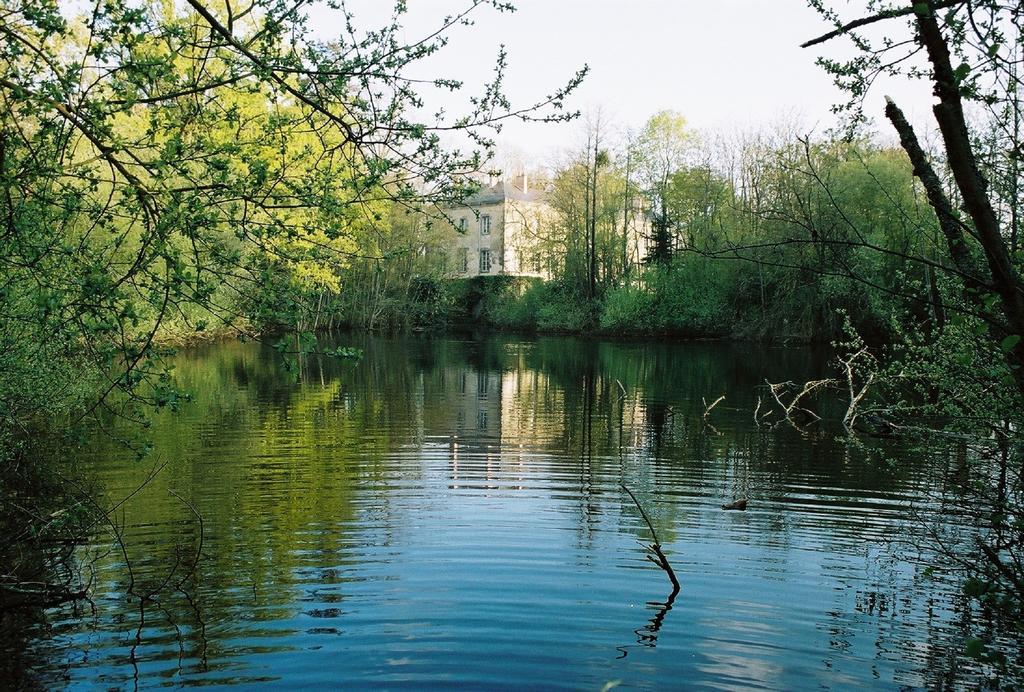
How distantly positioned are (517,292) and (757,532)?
5797 cm

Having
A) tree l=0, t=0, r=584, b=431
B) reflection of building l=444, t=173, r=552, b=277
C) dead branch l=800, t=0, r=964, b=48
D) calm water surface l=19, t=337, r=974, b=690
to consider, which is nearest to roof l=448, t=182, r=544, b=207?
reflection of building l=444, t=173, r=552, b=277

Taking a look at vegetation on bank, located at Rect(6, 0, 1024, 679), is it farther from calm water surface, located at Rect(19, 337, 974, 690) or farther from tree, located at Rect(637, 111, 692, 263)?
tree, located at Rect(637, 111, 692, 263)

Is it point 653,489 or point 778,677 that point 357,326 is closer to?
point 653,489

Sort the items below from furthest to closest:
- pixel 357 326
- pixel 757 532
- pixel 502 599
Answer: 1. pixel 357 326
2. pixel 757 532
3. pixel 502 599

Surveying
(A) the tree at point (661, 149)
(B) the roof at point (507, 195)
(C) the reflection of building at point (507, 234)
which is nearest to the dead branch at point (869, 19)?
(A) the tree at point (661, 149)

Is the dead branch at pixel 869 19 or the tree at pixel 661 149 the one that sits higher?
the tree at pixel 661 149

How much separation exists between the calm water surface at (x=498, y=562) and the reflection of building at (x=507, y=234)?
4682cm

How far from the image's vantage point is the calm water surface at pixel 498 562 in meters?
7.29

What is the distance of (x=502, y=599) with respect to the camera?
8.84 meters

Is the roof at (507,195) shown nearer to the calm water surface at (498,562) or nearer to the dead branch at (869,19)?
the calm water surface at (498,562)

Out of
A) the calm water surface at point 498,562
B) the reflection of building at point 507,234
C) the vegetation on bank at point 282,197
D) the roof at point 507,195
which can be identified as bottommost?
the calm water surface at point 498,562

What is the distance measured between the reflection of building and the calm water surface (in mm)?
46818

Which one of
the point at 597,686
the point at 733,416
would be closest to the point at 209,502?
the point at 597,686

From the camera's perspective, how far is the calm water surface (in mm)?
7293
